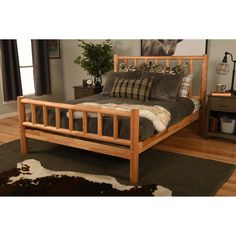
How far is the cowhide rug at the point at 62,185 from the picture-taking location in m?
2.29

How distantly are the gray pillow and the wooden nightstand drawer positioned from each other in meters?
0.49

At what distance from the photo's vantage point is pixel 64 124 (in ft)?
9.62

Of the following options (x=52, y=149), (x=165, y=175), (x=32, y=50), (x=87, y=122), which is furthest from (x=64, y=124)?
(x=32, y=50)

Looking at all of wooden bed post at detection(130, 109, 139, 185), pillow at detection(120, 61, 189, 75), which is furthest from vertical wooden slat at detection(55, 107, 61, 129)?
pillow at detection(120, 61, 189, 75)

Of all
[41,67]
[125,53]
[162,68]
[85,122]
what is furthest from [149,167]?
[41,67]

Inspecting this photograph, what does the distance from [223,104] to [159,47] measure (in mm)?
1503

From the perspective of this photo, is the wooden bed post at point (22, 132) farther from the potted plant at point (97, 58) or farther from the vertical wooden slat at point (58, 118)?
the potted plant at point (97, 58)

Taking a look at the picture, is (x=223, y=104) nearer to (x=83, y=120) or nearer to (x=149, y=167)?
(x=149, y=167)

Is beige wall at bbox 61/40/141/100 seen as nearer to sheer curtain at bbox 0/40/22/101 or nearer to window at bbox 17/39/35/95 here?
window at bbox 17/39/35/95

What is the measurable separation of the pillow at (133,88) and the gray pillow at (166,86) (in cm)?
8
